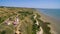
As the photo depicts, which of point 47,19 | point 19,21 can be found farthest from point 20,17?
point 47,19

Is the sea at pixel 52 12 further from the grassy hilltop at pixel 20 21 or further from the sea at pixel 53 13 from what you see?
the grassy hilltop at pixel 20 21

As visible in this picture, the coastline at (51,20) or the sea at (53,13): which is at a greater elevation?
the sea at (53,13)

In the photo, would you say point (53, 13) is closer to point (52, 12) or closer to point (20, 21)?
point (52, 12)

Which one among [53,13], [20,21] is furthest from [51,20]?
[20,21]

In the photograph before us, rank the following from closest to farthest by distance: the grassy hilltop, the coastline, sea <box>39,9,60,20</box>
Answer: the grassy hilltop, the coastline, sea <box>39,9,60,20</box>

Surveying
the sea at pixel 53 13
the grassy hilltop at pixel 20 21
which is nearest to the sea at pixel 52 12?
the sea at pixel 53 13

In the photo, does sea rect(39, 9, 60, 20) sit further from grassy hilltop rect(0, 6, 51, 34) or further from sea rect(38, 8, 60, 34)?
grassy hilltop rect(0, 6, 51, 34)

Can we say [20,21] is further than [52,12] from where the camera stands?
No

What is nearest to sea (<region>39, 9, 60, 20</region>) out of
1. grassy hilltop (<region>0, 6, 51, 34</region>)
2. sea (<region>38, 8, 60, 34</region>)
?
sea (<region>38, 8, 60, 34</region>)
